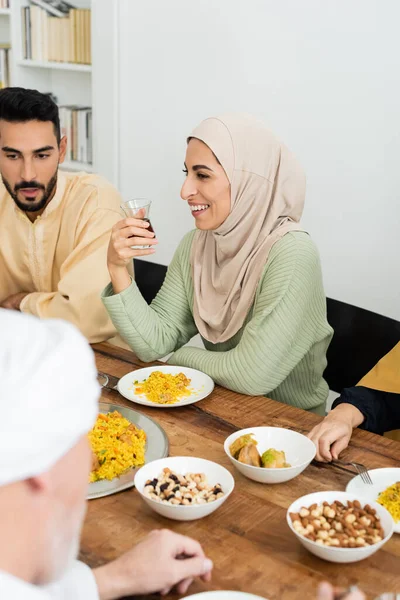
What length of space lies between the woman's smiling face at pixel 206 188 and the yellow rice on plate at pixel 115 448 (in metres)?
0.83

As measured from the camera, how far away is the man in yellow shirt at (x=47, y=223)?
2.51 m

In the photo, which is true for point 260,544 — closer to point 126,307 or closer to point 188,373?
point 188,373

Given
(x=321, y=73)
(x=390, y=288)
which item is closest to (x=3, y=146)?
(x=321, y=73)

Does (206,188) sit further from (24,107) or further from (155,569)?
(155,569)

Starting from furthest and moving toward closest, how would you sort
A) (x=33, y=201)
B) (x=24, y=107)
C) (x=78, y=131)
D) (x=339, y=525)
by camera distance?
(x=78, y=131) < (x=33, y=201) < (x=24, y=107) < (x=339, y=525)

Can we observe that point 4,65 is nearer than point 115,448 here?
No

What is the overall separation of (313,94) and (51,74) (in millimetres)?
2051

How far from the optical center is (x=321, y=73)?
320 centimetres

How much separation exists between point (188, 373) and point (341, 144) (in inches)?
63.5

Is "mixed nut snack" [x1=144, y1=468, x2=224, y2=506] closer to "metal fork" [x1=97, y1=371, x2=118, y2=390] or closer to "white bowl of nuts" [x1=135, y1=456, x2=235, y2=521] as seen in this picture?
"white bowl of nuts" [x1=135, y1=456, x2=235, y2=521]

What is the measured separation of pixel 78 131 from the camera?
4.34 metres

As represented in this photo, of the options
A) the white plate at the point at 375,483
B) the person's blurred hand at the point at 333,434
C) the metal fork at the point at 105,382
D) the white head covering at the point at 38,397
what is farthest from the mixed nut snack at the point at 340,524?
the metal fork at the point at 105,382

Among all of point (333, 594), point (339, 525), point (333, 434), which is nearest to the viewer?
point (333, 594)

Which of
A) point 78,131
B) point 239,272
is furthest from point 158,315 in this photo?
point 78,131
